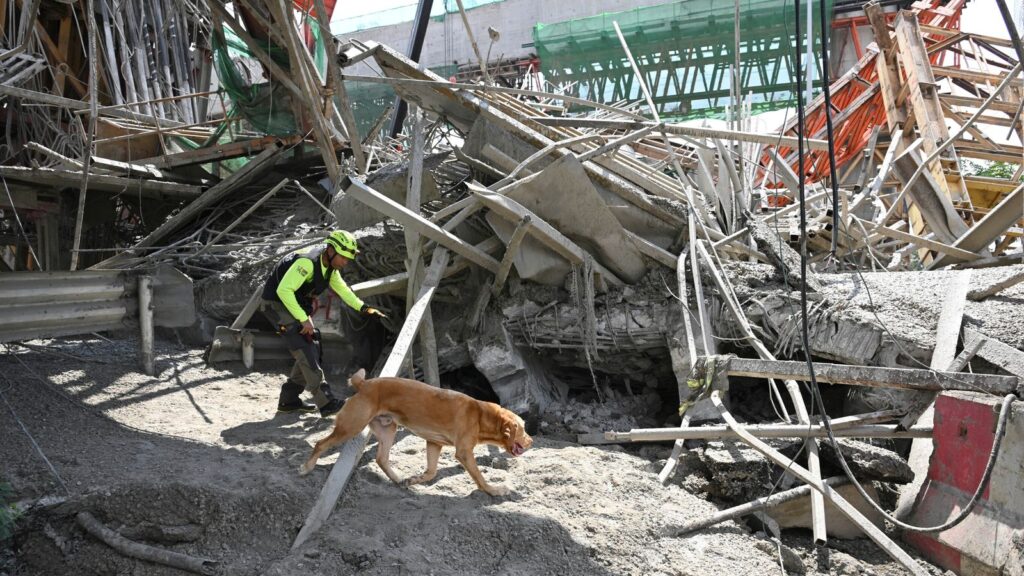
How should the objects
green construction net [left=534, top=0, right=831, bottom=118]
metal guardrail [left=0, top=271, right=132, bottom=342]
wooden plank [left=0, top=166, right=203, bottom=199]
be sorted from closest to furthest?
metal guardrail [left=0, top=271, right=132, bottom=342]
wooden plank [left=0, top=166, right=203, bottom=199]
green construction net [left=534, top=0, right=831, bottom=118]

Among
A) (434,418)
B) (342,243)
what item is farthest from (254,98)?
(434,418)

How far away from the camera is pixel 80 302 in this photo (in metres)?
5.41

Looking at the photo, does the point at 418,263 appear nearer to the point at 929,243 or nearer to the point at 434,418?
the point at 434,418

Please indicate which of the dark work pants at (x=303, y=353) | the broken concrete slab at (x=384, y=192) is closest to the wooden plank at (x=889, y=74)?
the broken concrete slab at (x=384, y=192)

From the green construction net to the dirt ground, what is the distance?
15.6m

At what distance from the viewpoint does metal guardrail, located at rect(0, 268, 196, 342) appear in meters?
4.93

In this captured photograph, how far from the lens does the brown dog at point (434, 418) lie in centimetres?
466

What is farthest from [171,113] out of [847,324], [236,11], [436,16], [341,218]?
[436,16]

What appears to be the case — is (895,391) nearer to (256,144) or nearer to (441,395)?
(441,395)

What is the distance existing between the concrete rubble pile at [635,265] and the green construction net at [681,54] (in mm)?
9838

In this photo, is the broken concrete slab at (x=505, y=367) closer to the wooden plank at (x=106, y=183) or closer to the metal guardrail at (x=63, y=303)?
the metal guardrail at (x=63, y=303)

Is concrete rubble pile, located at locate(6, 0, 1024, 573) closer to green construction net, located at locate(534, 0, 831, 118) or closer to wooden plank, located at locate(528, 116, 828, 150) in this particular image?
wooden plank, located at locate(528, 116, 828, 150)

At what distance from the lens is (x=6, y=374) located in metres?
5.79

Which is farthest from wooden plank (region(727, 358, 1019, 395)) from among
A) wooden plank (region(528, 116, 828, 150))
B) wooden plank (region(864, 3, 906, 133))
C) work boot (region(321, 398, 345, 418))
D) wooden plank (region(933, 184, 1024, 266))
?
wooden plank (region(864, 3, 906, 133))
